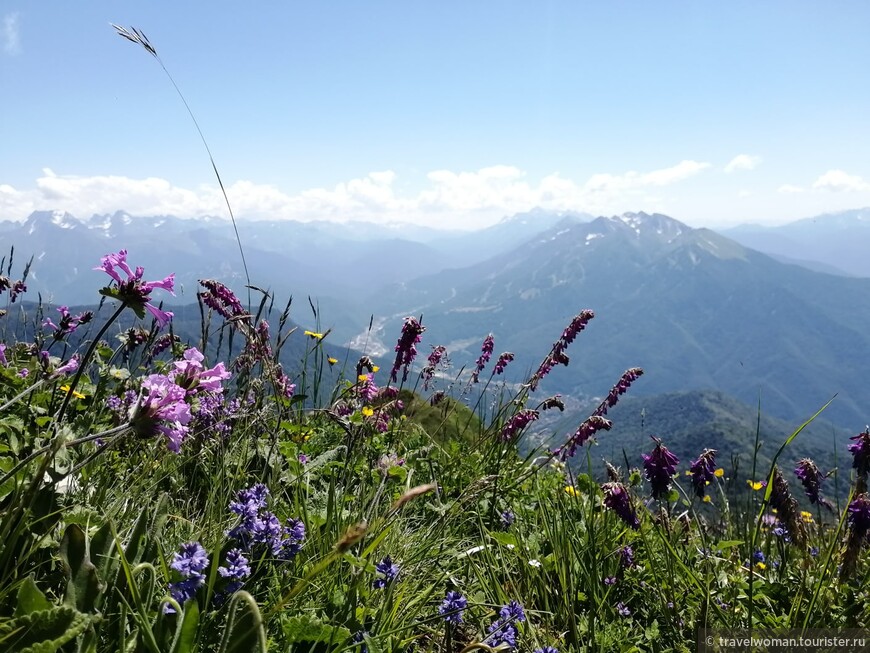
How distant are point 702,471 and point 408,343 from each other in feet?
6.96

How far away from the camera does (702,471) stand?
3764 millimetres

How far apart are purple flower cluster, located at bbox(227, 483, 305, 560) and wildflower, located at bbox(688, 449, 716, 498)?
274cm

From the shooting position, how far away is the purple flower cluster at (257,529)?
1.94 meters

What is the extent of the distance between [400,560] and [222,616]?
0.94 metres

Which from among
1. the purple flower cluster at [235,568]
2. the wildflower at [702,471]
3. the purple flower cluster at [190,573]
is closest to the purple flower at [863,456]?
the wildflower at [702,471]

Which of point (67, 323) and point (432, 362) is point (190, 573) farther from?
point (432, 362)

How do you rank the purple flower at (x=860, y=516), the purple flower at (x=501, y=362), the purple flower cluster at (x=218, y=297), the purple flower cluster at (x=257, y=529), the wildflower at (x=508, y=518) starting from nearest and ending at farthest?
the purple flower cluster at (x=257, y=529) < the purple flower at (x=860, y=516) < the wildflower at (x=508, y=518) < the purple flower cluster at (x=218, y=297) < the purple flower at (x=501, y=362)

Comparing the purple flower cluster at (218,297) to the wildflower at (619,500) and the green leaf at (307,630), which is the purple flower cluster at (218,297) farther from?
the wildflower at (619,500)

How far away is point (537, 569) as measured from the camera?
305cm

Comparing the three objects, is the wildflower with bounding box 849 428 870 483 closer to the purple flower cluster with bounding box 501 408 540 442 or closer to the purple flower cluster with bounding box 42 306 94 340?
the purple flower cluster with bounding box 501 408 540 442

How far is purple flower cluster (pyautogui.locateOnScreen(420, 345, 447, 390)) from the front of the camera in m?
5.59

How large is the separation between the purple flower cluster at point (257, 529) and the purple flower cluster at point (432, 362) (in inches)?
134

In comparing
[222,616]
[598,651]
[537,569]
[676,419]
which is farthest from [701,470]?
[676,419]

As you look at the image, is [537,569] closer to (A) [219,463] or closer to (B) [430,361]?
(A) [219,463]
